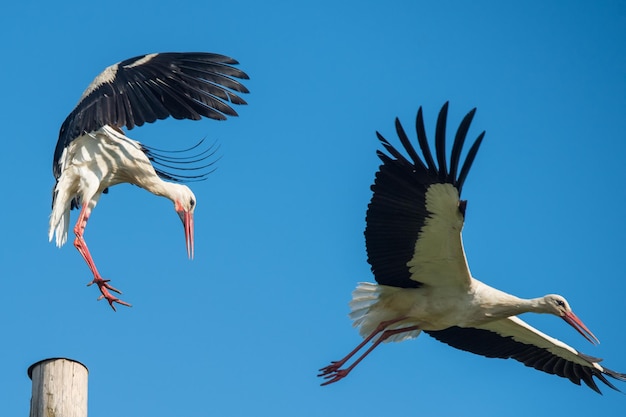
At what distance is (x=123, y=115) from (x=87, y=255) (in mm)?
1239

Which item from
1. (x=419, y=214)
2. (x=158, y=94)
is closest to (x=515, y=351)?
(x=419, y=214)

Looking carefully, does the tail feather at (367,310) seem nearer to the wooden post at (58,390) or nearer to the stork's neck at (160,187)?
the stork's neck at (160,187)

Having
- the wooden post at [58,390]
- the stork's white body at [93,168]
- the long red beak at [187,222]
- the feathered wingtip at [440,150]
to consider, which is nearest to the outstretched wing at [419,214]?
the feathered wingtip at [440,150]

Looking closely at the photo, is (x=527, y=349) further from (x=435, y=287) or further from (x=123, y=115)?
(x=123, y=115)

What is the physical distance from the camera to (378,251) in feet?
34.3

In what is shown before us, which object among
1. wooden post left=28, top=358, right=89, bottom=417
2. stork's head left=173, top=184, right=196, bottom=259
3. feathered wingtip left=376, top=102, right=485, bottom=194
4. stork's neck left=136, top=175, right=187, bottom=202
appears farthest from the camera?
stork's head left=173, top=184, right=196, bottom=259

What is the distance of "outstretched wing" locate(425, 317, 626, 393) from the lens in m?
11.5

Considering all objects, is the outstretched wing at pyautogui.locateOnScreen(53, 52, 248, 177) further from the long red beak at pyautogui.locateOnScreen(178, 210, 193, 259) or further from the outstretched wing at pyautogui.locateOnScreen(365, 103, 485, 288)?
the outstretched wing at pyautogui.locateOnScreen(365, 103, 485, 288)

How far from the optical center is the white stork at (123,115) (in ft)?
35.1

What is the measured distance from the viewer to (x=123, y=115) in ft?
35.0

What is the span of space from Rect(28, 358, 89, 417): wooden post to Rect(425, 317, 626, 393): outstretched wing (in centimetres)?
531

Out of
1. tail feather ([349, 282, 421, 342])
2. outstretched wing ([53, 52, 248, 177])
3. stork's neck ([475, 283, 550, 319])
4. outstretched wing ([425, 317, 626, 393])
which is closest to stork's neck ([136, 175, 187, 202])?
outstretched wing ([53, 52, 248, 177])

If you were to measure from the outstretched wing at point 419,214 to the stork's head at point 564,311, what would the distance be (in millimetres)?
838

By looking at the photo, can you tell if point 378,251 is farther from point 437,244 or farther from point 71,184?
point 71,184
